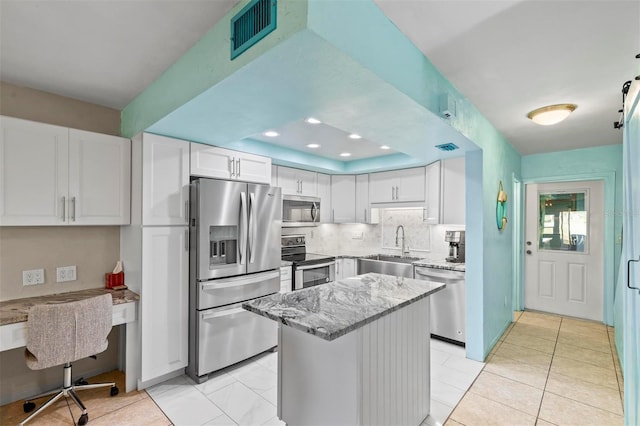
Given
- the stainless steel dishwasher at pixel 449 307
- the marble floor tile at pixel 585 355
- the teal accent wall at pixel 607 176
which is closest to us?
the marble floor tile at pixel 585 355

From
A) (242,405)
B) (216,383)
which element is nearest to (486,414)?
(242,405)

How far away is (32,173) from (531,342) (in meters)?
5.15

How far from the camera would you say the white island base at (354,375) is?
1.55 metres

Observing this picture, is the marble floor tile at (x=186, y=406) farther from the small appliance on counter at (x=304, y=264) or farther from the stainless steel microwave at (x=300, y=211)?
the stainless steel microwave at (x=300, y=211)

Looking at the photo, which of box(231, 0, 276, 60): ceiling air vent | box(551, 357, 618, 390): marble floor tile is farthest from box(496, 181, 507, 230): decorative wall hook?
box(231, 0, 276, 60): ceiling air vent

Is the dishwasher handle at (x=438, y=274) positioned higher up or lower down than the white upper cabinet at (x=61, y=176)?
lower down

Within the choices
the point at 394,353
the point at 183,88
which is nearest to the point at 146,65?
the point at 183,88

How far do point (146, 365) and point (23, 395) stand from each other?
92 centimetres

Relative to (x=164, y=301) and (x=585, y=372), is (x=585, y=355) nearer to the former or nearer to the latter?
(x=585, y=372)

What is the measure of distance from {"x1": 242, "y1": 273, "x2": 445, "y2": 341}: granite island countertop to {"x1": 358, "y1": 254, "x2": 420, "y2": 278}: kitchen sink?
1.57 metres

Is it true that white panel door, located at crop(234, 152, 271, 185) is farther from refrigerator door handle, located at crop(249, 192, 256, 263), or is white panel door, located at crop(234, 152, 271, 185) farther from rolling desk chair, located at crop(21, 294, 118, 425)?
rolling desk chair, located at crop(21, 294, 118, 425)

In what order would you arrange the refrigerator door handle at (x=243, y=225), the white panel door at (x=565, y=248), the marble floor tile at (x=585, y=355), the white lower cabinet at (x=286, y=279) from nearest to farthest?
1. the refrigerator door handle at (x=243, y=225)
2. the marble floor tile at (x=585, y=355)
3. the white lower cabinet at (x=286, y=279)
4. the white panel door at (x=565, y=248)

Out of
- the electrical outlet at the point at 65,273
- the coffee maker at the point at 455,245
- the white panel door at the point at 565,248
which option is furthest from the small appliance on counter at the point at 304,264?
the white panel door at the point at 565,248

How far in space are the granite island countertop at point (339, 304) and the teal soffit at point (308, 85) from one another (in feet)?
3.86
